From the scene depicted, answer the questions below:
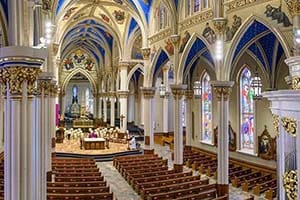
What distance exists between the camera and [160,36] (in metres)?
23.4

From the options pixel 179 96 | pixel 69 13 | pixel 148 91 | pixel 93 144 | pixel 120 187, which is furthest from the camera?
pixel 69 13

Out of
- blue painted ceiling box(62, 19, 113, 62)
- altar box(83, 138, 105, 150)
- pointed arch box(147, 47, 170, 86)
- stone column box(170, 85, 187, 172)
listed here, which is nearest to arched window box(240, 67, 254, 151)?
stone column box(170, 85, 187, 172)

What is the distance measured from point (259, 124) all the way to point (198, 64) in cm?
819

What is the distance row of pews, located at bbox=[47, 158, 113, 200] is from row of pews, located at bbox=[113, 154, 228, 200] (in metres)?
1.66

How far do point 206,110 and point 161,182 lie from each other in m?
12.1

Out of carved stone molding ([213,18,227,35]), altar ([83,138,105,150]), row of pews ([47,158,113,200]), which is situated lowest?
row of pews ([47,158,113,200])

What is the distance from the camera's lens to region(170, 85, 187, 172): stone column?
2048cm

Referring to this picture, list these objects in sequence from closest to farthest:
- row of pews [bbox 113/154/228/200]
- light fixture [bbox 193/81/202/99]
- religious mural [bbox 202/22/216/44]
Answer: row of pews [bbox 113/154/228/200], religious mural [bbox 202/22/216/44], light fixture [bbox 193/81/202/99]

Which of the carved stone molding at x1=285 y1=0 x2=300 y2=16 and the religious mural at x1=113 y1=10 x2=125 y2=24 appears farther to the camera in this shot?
the religious mural at x1=113 y1=10 x2=125 y2=24

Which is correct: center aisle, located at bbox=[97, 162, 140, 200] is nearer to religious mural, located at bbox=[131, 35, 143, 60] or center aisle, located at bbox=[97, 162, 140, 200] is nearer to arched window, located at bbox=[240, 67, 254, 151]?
arched window, located at bbox=[240, 67, 254, 151]

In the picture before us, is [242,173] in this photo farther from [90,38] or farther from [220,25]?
[90,38]

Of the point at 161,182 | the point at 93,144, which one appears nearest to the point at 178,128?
the point at 161,182

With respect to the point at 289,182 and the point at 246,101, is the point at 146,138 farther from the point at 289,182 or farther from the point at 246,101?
the point at 289,182

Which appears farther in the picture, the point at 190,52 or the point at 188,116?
the point at 188,116
